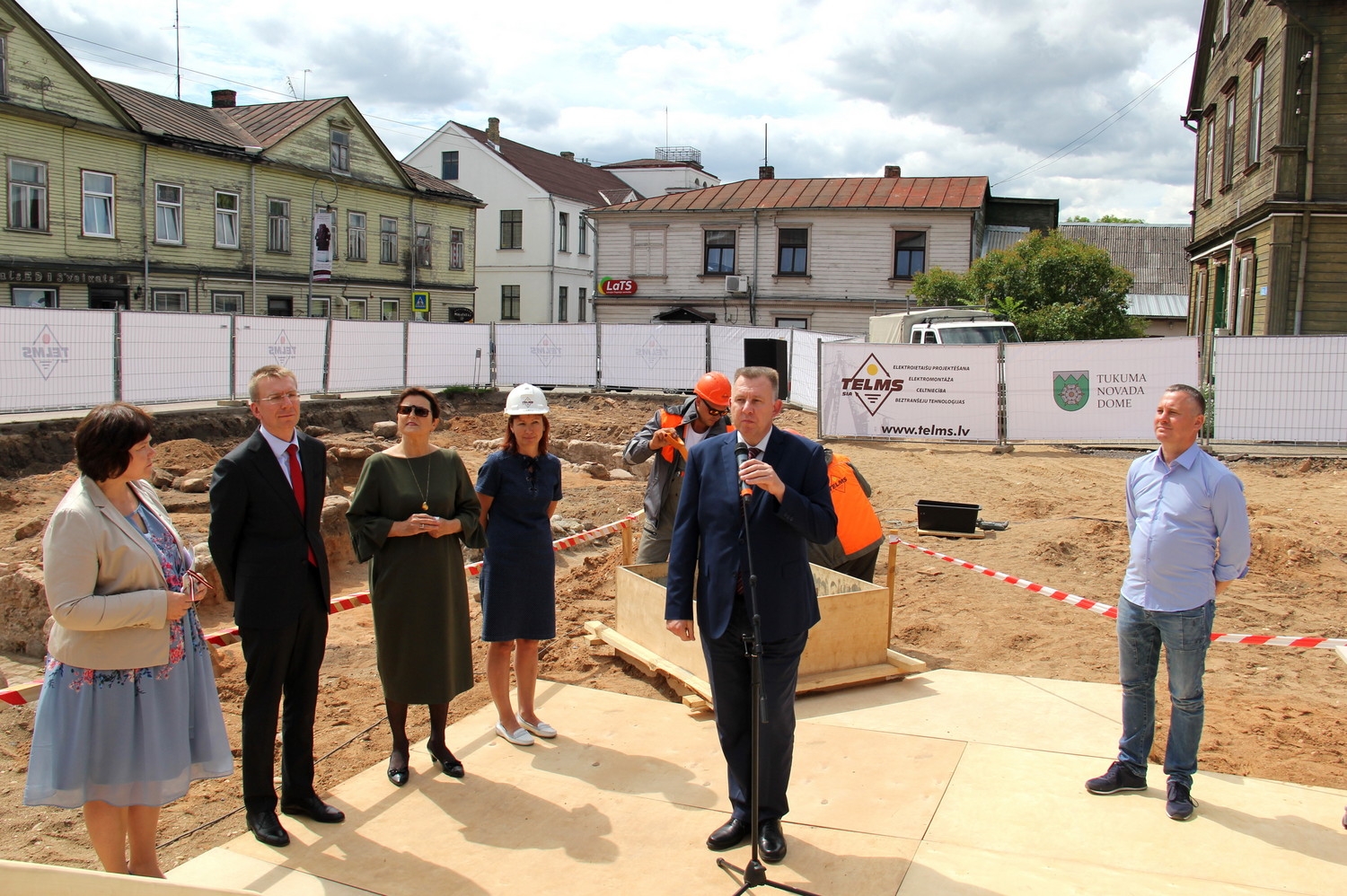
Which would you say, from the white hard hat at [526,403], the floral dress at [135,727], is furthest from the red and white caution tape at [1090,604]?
the floral dress at [135,727]

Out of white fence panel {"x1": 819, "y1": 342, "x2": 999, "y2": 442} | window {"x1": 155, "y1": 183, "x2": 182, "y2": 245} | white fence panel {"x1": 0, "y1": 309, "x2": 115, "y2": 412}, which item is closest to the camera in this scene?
white fence panel {"x1": 0, "y1": 309, "x2": 115, "y2": 412}

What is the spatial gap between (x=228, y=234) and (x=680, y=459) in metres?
29.5

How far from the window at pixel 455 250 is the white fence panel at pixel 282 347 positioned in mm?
20095

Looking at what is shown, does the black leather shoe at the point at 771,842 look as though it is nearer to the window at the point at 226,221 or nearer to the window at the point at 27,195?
the window at the point at 27,195

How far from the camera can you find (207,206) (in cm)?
3008

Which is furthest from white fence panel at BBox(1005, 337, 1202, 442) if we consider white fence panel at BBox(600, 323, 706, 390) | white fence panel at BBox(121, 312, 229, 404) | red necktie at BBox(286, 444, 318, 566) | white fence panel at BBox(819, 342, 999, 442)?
white fence panel at BBox(121, 312, 229, 404)

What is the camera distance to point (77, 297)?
2655 cm

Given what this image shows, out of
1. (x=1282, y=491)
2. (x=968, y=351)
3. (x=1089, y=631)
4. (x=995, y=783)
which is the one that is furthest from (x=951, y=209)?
(x=995, y=783)

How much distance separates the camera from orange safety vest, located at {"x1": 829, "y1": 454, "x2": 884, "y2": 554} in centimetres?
654

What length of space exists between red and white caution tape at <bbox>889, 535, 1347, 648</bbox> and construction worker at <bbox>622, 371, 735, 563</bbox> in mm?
1579

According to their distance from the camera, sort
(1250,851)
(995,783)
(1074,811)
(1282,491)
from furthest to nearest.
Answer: (1282,491)
(995,783)
(1074,811)
(1250,851)

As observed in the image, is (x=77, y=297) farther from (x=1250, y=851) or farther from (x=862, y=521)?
(x=1250, y=851)

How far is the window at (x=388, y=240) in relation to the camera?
3728 centimetres

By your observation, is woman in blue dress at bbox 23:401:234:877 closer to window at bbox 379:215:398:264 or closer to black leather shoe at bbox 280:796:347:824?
black leather shoe at bbox 280:796:347:824
